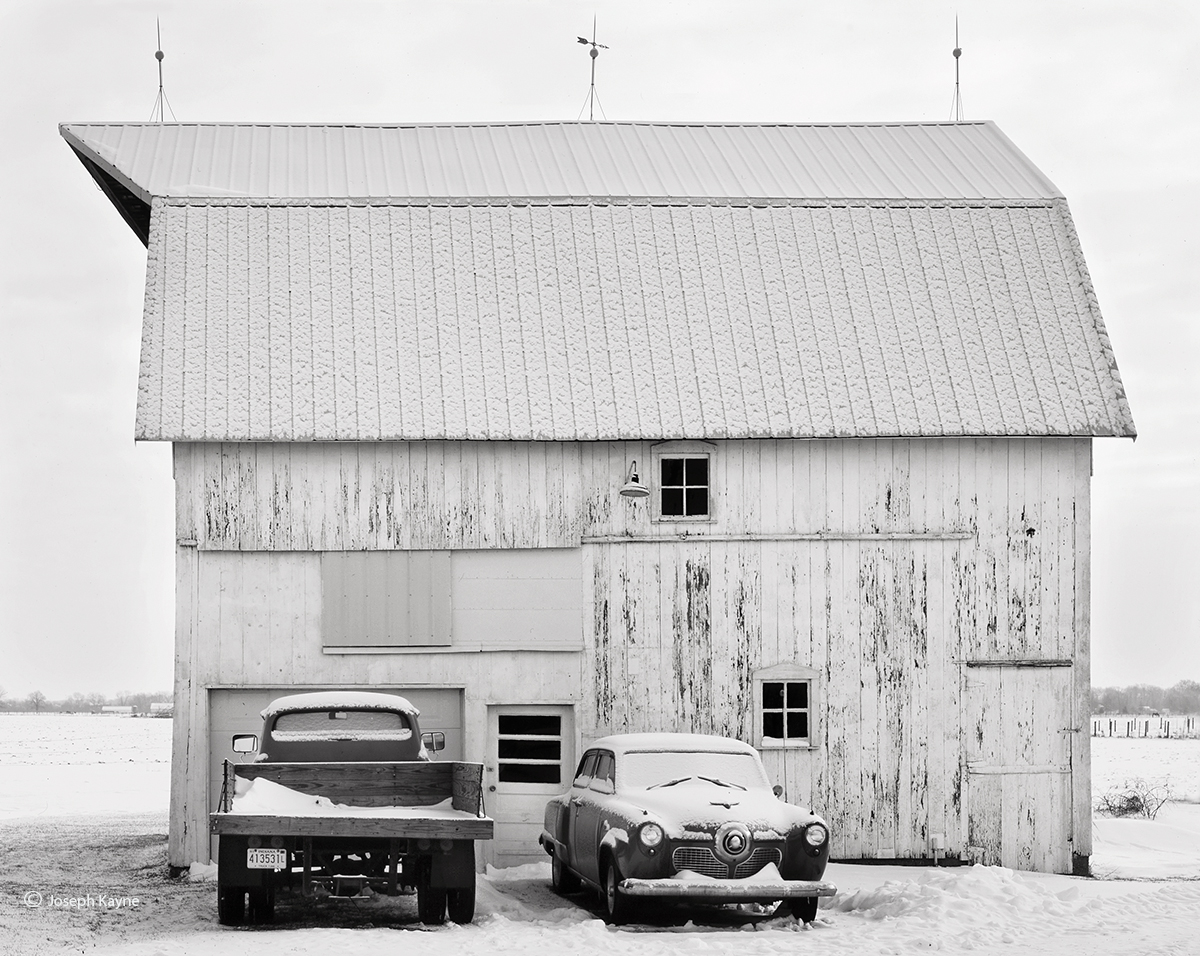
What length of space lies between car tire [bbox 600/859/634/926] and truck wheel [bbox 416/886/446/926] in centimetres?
139

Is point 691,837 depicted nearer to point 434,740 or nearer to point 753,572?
point 434,740

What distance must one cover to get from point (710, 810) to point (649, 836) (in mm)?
650

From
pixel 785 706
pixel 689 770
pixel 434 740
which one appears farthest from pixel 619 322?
pixel 689 770

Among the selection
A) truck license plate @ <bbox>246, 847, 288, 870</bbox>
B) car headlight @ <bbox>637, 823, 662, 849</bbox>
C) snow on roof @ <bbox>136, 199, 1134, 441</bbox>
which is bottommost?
truck license plate @ <bbox>246, 847, 288, 870</bbox>

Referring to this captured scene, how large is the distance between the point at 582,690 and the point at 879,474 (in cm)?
427

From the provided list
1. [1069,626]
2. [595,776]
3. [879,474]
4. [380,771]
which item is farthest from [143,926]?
[1069,626]

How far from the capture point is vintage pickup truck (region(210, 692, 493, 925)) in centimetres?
1201

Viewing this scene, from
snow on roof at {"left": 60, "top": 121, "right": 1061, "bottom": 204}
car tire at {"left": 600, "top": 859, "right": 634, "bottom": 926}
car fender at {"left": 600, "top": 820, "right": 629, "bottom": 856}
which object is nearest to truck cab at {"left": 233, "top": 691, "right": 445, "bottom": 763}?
car fender at {"left": 600, "top": 820, "right": 629, "bottom": 856}

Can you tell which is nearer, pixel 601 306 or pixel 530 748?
pixel 530 748

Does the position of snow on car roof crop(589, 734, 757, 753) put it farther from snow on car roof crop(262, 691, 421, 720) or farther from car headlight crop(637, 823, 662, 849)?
snow on car roof crop(262, 691, 421, 720)

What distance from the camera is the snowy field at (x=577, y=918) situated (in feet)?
36.2

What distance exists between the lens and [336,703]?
571 inches

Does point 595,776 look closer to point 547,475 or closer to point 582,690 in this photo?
point 582,690

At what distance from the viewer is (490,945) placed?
11133 mm
